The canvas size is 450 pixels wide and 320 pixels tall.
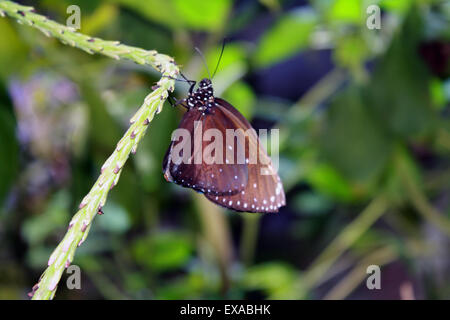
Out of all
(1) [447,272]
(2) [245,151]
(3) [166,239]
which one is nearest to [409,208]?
(1) [447,272]

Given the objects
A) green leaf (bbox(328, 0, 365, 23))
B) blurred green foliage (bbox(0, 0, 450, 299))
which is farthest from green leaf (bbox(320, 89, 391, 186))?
green leaf (bbox(328, 0, 365, 23))

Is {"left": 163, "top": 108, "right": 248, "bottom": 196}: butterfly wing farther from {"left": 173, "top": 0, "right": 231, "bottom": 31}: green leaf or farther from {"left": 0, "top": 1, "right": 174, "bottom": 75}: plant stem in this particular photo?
{"left": 173, "top": 0, "right": 231, "bottom": 31}: green leaf

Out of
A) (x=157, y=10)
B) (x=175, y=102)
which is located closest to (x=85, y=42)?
(x=175, y=102)

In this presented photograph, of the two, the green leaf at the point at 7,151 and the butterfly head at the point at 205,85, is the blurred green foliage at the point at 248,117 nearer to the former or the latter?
the green leaf at the point at 7,151

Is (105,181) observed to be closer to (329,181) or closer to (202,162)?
(202,162)

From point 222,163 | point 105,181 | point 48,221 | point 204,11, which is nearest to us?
point 105,181

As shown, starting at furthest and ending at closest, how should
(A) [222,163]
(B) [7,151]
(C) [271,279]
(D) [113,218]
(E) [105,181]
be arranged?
(C) [271,279] → (D) [113,218] → (B) [7,151] → (A) [222,163] → (E) [105,181]
